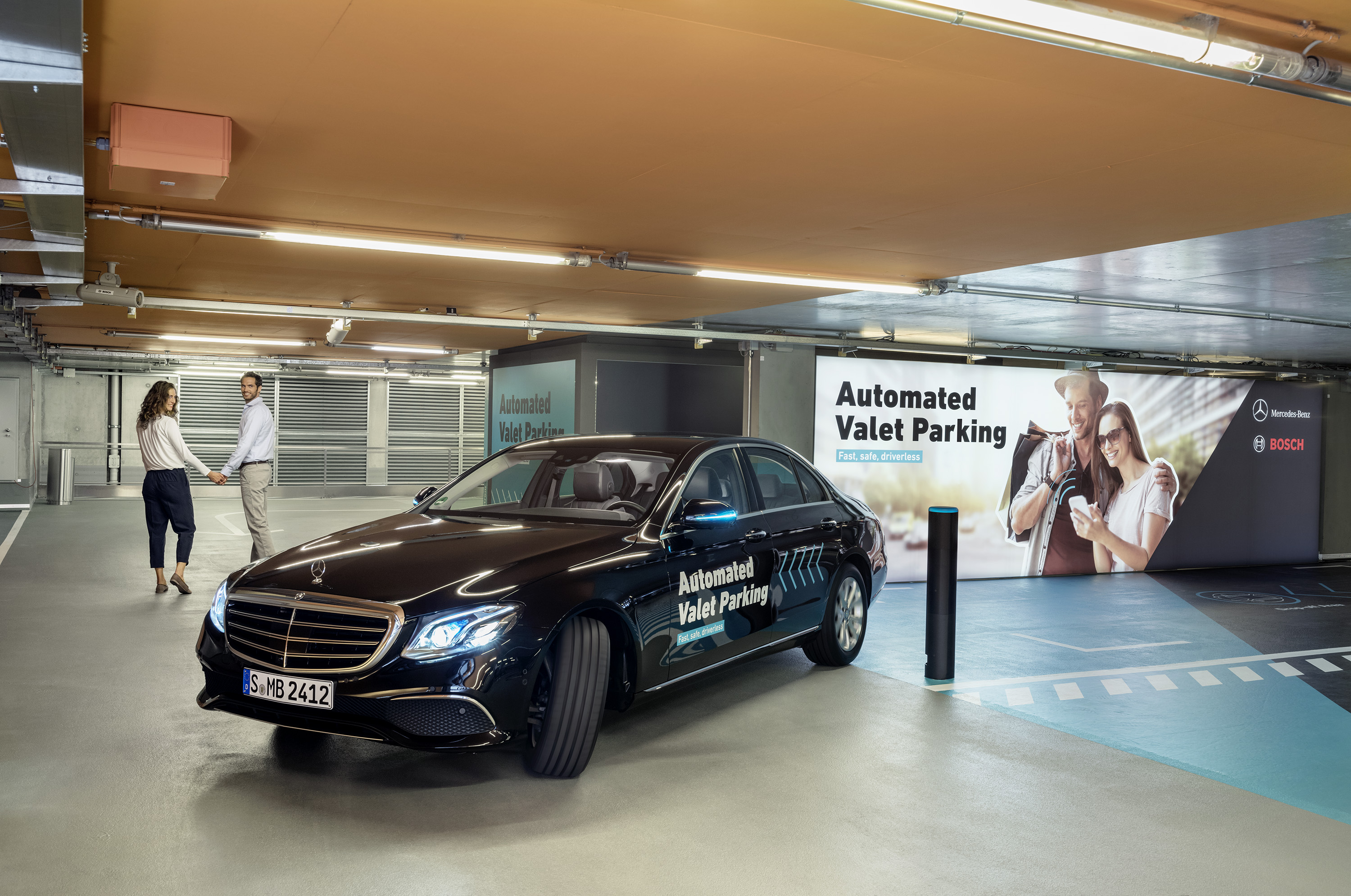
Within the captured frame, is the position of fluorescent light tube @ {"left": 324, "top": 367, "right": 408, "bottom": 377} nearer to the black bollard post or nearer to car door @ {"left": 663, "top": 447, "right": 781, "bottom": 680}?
the black bollard post

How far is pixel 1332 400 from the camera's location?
15000 mm

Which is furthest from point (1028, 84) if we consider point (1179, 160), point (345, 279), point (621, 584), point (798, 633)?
A: point (345, 279)

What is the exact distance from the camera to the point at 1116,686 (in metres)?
6.50

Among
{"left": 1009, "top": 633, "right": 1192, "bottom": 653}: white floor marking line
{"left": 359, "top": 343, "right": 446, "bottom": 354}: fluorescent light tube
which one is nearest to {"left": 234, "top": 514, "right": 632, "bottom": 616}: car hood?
{"left": 1009, "top": 633, "right": 1192, "bottom": 653}: white floor marking line

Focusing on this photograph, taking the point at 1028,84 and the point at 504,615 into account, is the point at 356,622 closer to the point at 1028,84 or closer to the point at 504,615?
the point at 504,615

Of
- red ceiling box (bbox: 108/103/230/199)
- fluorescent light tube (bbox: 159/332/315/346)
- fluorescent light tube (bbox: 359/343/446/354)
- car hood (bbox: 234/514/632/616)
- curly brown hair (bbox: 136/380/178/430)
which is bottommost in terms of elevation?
car hood (bbox: 234/514/632/616)

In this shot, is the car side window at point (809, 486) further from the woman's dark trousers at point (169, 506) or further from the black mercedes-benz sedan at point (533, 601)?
the woman's dark trousers at point (169, 506)

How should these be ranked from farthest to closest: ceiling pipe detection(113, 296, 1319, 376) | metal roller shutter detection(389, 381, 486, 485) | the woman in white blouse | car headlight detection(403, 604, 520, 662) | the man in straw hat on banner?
metal roller shutter detection(389, 381, 486, 485)
the man in straw hat on banner
ceiling pipe detection(113, 296, 1319, 376)
the woman in white blouse
car headlight detection(403, 604, 520, 662)

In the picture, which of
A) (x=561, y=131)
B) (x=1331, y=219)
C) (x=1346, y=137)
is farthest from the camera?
(x=1331, y=219)

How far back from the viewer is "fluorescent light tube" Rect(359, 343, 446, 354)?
1554 centimetres

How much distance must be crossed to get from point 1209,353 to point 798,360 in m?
5.86

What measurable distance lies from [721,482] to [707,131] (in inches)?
80.7

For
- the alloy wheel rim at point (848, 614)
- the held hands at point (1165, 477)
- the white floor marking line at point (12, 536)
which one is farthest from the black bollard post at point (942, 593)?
the white floor marking line at point (12, 536)

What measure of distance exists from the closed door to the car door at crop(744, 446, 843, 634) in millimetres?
17392
